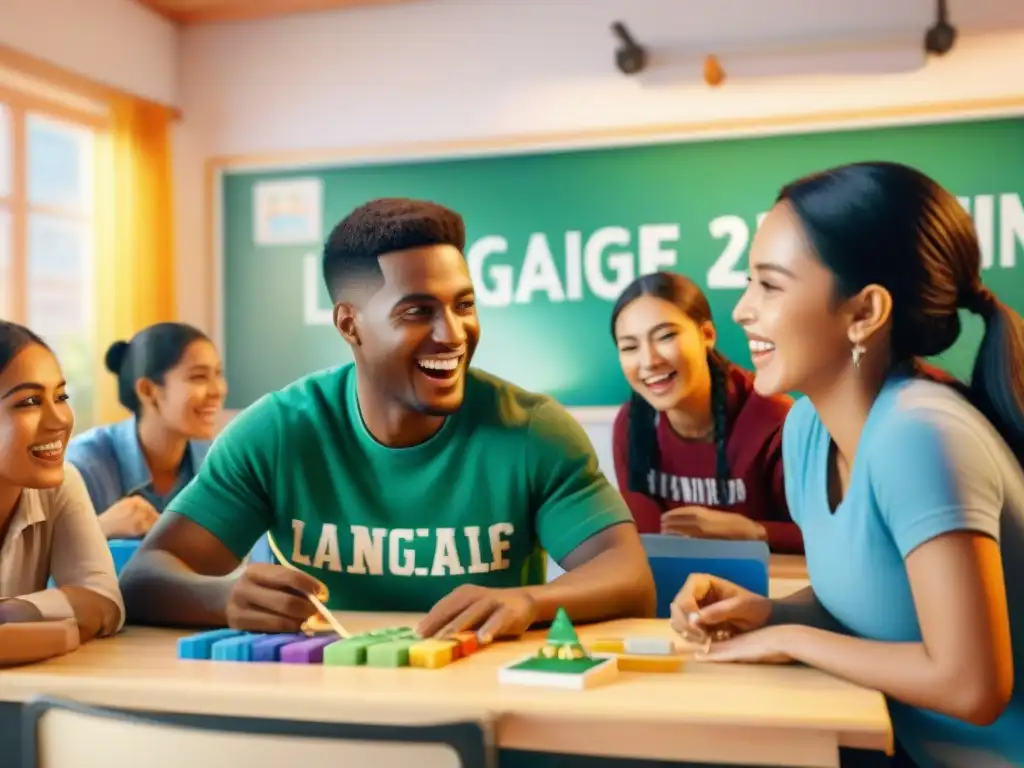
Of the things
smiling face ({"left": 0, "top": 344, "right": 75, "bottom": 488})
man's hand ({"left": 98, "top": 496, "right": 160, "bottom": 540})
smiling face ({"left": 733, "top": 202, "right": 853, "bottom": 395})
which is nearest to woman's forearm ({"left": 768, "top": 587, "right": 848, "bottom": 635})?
smiling face ({"left": 733, "top": 202, "right": 853, "bottom": 395})

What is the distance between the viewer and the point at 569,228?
4473 mm

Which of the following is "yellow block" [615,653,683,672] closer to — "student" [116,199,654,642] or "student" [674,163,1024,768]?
"student" [674,163,1024,768]

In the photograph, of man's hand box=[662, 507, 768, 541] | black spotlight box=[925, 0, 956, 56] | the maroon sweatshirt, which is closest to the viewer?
man's hand box=[662, 507, 768, 541]

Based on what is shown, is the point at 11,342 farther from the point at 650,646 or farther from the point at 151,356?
the point at 151,356

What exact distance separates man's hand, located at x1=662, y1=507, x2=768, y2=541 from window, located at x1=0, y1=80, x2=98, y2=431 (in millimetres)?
2923

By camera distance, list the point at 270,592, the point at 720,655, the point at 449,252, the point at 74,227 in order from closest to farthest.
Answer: the point at 720,655 < the point at 270,592 < the point at 449,252 < the point at 74,227

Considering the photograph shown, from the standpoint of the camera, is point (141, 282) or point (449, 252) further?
point (141, 282)

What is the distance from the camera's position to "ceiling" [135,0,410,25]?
186 inches

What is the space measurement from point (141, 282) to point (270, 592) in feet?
11.8

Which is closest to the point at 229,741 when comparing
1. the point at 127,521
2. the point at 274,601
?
the point at 274,601

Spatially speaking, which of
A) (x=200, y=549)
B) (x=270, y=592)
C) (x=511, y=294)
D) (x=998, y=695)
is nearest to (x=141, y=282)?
(x=511, y=294)

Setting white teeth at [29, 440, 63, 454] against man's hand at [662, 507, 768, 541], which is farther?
man's hand at [662, 507, 768, 541]

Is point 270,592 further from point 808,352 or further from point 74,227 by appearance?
point 74,227

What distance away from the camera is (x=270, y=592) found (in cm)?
135
